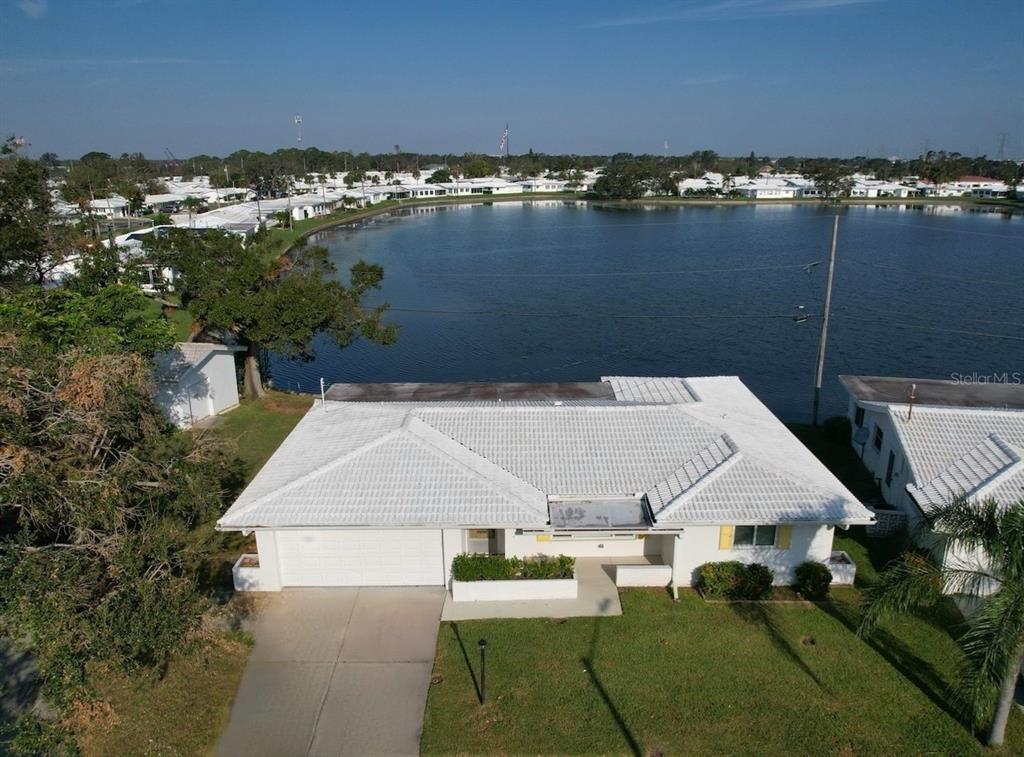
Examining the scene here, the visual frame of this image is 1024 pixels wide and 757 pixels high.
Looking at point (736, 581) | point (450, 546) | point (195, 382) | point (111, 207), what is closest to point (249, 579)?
point (450, 546)

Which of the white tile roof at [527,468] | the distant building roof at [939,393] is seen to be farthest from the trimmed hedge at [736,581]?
the distant building roof at [939,393]

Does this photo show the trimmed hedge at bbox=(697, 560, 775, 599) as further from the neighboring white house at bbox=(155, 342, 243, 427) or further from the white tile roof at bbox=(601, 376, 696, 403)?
the neighboring white house at bbox=(155, 342, 243, 427)

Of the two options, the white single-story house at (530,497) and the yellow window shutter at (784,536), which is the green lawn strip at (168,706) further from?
the yellow window shutter at (784,536)

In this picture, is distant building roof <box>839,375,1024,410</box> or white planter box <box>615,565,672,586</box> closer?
white planter box <box>615,565,672,586</box>

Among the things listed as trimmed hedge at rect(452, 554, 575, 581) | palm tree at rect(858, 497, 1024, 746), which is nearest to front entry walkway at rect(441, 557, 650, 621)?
trimmed hedge at rect(452, 554, 575, 581)

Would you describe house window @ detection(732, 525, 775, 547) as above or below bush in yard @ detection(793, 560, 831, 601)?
above

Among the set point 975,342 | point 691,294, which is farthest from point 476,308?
point 975,342
